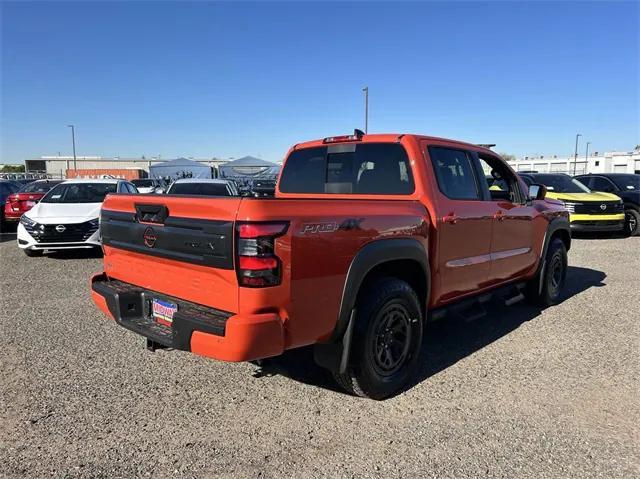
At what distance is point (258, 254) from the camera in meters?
2.61

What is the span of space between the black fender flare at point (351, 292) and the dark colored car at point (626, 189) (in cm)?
1294

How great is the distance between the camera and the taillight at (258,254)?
2.60 meters

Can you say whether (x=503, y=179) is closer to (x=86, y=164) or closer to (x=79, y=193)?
(x=79, y=193)

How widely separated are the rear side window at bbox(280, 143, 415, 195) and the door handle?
357mm

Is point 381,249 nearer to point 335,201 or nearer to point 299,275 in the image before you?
point 335,201

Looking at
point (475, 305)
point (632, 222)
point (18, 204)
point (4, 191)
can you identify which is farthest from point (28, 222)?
point (632, 222)

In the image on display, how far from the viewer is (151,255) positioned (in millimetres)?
3225

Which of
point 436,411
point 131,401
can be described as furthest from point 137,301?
point 436,411

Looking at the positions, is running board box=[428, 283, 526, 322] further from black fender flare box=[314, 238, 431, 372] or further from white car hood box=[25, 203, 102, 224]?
white car hood box=[25, 203, 102, 224]

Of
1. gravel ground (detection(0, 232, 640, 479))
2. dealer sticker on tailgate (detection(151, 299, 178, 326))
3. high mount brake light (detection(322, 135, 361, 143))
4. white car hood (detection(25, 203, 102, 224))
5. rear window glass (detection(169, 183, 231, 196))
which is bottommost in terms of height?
gravel ground (detection(0, 232, 640, 479))

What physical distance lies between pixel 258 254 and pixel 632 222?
14280 millimetres

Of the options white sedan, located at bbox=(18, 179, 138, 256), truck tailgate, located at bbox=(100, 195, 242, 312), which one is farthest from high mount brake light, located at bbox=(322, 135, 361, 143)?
white sedan, located at bbox=(18, 179, 138, 256)

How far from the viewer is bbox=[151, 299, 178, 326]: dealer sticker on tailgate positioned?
10.1 feet

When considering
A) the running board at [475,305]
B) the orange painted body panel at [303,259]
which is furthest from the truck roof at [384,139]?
the running board at [475,305]
